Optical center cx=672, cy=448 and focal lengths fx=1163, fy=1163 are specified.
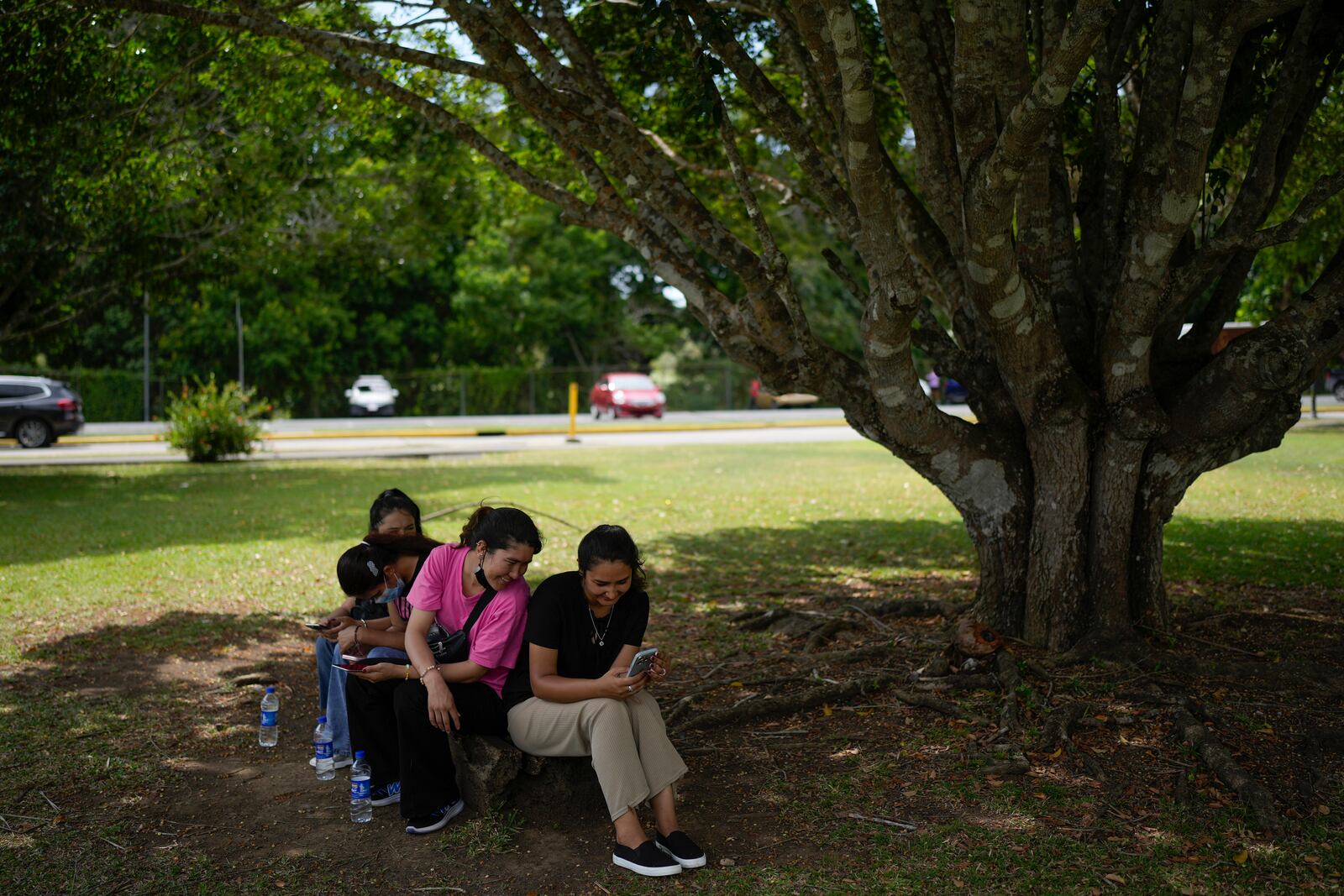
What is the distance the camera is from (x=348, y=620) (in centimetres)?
540

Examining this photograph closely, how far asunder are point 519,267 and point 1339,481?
33.4m

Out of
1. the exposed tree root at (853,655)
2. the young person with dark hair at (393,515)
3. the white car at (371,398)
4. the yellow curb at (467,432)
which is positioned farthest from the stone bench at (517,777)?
the white car at (371,398)

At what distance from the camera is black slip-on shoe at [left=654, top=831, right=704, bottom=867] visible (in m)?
4.29

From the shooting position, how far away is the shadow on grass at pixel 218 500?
12.4 metres

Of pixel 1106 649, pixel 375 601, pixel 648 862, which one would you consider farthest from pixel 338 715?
pixel 1106 649

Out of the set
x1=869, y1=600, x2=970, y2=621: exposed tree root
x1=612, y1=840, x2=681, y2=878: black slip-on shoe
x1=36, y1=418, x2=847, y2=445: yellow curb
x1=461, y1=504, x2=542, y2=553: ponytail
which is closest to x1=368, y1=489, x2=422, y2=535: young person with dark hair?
x1=461, y1=504, x2=542, y2=553: ponytail

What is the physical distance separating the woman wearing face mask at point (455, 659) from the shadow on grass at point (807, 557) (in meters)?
4.60

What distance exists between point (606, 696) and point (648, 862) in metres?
0.63

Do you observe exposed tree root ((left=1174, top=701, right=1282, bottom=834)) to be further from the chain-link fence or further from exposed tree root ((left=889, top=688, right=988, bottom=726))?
the chain-link fence

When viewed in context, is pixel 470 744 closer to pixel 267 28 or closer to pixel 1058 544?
pixel 1058 544

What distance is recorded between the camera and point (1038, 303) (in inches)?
232

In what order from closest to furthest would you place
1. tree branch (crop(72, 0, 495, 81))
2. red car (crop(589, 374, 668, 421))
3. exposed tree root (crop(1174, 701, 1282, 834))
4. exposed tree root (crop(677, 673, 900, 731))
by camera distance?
1. exposed tree root (crop(1174, 701, 1282, 834))
2. exposed tree root (crop(677, 673, 900, 731))
3. tree branch (crop(72, 0, 495, 81))
4. red car (crop(589, 374, 668, 421))

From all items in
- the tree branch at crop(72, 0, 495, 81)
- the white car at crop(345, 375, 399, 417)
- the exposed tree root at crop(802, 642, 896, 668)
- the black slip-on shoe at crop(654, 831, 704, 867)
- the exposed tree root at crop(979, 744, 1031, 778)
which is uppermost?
the tree branch at crop(72, 0, 495, 81)

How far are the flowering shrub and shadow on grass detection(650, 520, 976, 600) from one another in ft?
40.4
